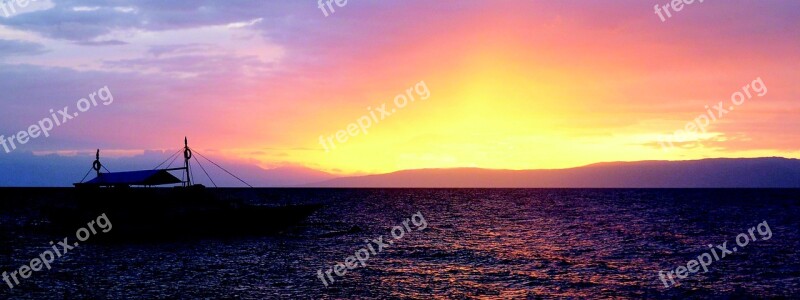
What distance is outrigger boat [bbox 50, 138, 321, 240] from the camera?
52.6 m

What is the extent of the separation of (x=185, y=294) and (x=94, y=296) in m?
3.89

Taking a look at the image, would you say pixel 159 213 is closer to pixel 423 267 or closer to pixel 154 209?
pixel 154 209

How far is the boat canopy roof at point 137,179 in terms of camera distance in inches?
2051

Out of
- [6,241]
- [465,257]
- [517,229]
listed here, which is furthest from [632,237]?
[6,241]

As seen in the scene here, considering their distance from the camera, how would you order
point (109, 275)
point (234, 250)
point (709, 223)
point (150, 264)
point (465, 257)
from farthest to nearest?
point (709, 223) → point (234, 250) → point (465, 257) → point (150, 264) → point (109, 275)

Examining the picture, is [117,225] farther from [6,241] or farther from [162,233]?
[6,241]

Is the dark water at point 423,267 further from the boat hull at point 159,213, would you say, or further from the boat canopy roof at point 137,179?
the boat canopy roof at point 137,179

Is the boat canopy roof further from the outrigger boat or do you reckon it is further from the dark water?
the dark water

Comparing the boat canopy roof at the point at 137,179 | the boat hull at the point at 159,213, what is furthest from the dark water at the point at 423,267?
the boat canopy roof at the point at 137,179

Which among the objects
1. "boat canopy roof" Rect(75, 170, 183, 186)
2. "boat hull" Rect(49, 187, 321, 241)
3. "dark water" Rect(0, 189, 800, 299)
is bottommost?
"dark water" Rect(0, 189, 800, 299)

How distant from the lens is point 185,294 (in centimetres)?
2773

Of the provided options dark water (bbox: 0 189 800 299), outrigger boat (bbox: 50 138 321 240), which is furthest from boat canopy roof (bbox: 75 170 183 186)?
dark water (bbox: 0 189 800 299)

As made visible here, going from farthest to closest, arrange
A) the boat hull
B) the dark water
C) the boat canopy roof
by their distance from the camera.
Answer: the boat hull, the boat canopy roof, the dark water

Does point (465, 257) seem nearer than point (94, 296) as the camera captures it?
No
